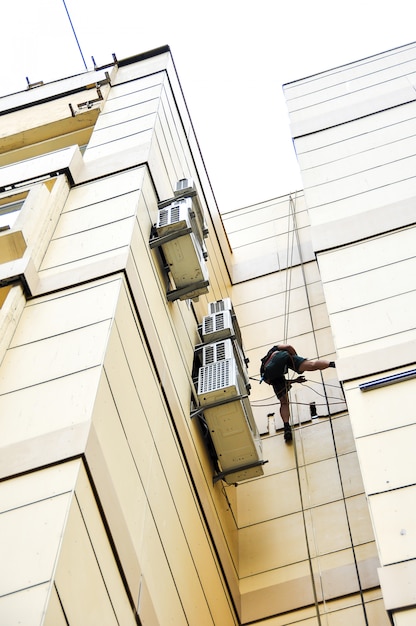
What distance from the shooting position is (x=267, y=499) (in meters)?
8.62

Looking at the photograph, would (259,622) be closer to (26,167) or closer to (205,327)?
(205,327)

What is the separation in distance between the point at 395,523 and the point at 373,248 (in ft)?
12.8

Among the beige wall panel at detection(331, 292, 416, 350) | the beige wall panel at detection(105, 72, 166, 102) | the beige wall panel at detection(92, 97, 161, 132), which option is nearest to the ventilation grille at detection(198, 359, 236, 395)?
the beige wall panel at detection(331, 292, 416, 350)

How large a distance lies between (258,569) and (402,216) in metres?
4.24

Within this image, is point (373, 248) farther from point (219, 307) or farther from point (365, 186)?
point (219, 307)

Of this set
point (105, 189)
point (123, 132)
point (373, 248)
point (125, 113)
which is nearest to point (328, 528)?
point (373, 248)

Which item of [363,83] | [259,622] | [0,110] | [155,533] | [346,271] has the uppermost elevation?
[0,110]

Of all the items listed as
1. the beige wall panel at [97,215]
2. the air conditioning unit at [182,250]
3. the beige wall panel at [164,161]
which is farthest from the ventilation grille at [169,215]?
the beige wall panel at [164,161]

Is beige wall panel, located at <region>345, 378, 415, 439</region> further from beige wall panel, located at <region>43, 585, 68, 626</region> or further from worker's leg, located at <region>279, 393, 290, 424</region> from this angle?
beige wall panel, located at <region>43, 585, 68, 626</region>

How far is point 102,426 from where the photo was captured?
5.44 meters

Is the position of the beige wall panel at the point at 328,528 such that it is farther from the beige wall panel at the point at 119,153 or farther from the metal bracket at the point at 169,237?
the beige wall panel at the point at 119,153

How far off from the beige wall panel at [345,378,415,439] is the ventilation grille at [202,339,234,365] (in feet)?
6.14

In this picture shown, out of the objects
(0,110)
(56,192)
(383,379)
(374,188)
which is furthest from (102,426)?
(0,110)

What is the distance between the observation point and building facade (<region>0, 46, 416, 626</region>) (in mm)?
5066
